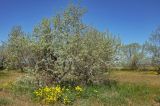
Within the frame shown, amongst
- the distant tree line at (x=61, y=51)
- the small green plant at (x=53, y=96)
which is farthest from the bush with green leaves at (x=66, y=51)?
the small green plant at (x=53, y=96)

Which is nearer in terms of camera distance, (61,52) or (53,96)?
(53,96)

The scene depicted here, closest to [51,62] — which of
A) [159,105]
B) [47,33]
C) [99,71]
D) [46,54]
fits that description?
[46,54]

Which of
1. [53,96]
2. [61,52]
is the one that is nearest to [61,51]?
[61,52]

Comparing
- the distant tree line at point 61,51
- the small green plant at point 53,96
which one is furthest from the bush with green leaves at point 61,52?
the small green plant at point 53,96

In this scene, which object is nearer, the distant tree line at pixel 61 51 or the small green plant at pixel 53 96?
the small green plant at pixel 53 96

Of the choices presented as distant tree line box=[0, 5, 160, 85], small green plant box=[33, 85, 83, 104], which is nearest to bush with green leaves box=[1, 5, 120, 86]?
distant tree line box=[0, 5, 160, 85]

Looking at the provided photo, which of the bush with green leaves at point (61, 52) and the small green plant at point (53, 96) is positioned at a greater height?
the bush with green leaves at point (61, 52)

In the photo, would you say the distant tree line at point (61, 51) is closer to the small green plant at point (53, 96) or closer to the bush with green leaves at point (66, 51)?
the bush with green leaves at point (66, 51)

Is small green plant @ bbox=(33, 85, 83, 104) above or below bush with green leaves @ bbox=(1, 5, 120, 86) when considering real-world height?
below

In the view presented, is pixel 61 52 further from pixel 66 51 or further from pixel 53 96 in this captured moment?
pixel 53 96

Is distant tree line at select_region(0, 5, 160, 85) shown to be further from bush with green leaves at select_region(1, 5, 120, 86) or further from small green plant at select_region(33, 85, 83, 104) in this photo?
small green plant at select_region(33, 85, 83, 104)

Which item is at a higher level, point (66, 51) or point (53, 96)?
point (66, 51)

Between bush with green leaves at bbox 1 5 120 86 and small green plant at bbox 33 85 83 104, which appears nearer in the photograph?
small green plant at bbox 33 85 83 104

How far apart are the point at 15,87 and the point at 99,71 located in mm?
5623
